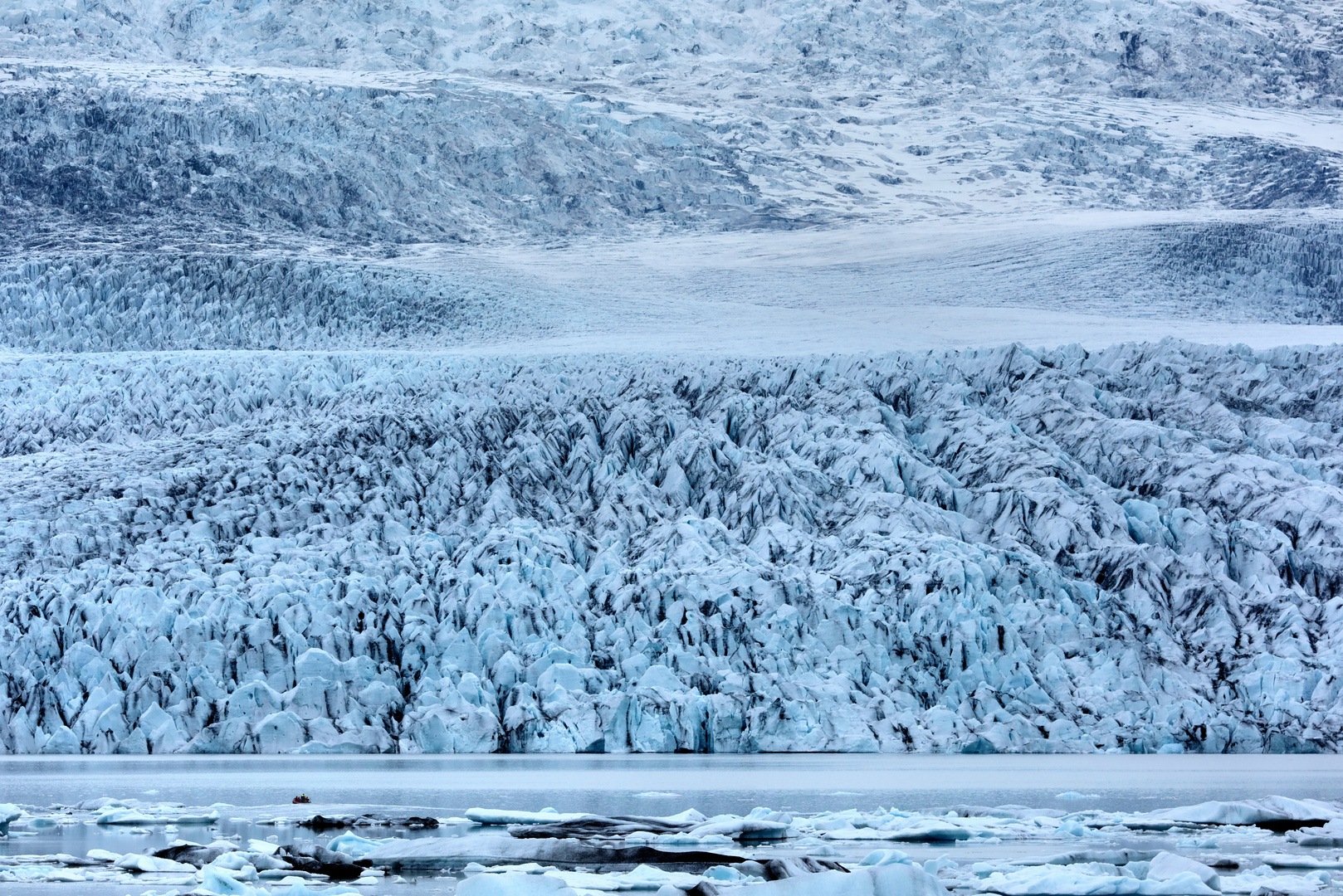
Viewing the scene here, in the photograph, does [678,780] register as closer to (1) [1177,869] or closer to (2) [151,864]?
(2) [151,864]

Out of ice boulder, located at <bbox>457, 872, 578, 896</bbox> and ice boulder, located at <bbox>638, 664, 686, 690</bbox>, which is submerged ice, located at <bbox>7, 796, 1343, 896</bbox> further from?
ice boulder, located at <bbox>638, 664, 686, 690</bbox>

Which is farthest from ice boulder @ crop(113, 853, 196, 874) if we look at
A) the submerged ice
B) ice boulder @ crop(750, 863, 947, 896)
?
ice boulder @ crop(750, 863, 947, 896)

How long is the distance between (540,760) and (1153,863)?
1170 cm

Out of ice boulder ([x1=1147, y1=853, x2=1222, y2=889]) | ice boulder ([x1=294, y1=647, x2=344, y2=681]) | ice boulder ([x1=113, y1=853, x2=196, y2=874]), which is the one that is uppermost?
ice boulder ([x1=1147, y1=853, x2=1222, y2=889])

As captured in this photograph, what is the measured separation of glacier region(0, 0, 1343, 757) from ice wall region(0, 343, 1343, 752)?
7cm

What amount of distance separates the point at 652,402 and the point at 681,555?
192 inches

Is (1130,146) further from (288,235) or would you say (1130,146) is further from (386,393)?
(386,393)

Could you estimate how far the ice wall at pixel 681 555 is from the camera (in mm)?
17125

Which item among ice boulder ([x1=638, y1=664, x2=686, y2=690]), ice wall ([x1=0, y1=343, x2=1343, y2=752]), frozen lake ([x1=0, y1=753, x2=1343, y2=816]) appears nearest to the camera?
frozen lake ([x1=0, y1=753, x2=1343, y2=816])

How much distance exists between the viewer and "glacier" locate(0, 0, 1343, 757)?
57.2ft

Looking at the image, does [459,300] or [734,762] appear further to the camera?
[459,300]

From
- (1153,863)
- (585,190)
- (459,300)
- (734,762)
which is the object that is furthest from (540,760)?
(585,190)

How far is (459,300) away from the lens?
110ft

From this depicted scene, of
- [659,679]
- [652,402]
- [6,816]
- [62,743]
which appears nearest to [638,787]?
[659,679]
